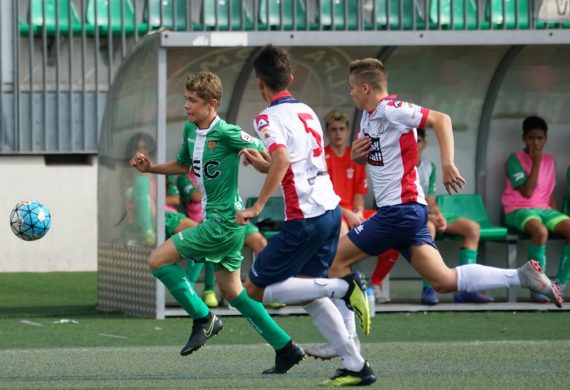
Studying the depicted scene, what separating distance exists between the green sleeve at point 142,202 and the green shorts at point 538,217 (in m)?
3.30

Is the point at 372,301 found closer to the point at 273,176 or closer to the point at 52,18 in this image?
the point at 273,176

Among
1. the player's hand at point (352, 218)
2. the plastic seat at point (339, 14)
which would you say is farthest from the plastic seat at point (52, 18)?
the player's hand at point (352, 218)

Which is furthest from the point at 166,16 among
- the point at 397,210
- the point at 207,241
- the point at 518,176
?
the point at 397,210

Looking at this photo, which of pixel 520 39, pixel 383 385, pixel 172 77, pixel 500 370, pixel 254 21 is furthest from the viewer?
pixel 254 21

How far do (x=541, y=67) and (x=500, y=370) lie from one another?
610cm

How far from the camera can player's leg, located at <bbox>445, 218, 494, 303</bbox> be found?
41.6 feet

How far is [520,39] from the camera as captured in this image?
11.9 meters

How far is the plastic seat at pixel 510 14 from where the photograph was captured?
18203mm

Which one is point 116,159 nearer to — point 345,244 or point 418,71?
point 418,71

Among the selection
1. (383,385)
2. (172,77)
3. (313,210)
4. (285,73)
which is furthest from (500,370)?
(172,77)

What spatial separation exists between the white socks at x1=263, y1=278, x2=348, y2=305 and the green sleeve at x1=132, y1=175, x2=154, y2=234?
4.58 m

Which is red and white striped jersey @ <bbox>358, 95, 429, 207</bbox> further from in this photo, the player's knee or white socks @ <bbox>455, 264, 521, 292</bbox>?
the player's knee

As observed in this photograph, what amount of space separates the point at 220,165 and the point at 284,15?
373 inches

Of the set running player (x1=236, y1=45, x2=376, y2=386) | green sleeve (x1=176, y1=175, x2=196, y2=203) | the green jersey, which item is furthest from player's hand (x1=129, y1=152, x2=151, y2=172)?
green sleeve (x1=176, y1=175, x2=196, y2=203)
